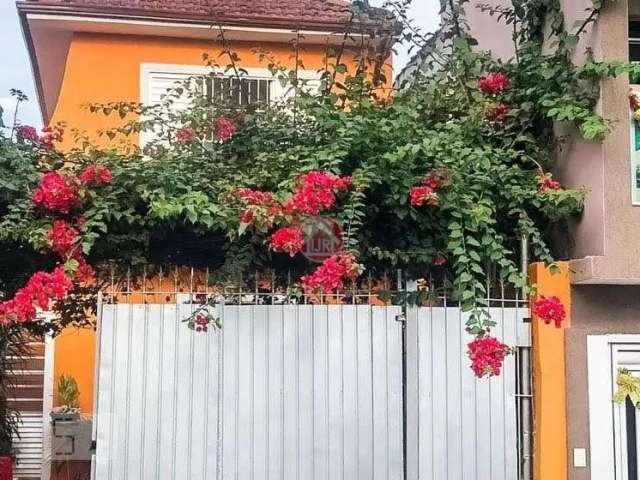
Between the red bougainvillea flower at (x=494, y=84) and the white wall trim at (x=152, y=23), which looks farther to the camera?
the white wall trim at (x=152, y=23)

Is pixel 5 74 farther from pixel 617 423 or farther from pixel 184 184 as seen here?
pixel 617 423

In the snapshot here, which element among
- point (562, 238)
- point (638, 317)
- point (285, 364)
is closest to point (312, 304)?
point (285, 364)

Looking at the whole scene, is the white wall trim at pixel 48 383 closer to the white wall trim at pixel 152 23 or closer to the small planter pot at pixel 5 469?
the small planter pot at pixel 5 469

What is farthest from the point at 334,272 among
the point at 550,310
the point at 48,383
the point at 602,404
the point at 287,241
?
the point at 48,383

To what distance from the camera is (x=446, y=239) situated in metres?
7.44

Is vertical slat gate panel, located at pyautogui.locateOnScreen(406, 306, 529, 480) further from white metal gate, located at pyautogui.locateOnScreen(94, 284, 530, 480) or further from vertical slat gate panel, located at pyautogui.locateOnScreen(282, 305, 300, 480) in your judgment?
vertical slat gate panel, located at pyautogui.locateOnScreen(282, 305, 300, 480)

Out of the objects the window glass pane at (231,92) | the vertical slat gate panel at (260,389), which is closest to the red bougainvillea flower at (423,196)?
the vertical slat gate panel at (260,389)

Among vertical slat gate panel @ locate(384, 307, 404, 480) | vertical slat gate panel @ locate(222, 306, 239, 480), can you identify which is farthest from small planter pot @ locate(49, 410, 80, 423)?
vertical slat gate panel @ locate(384, 307, 404, 480)

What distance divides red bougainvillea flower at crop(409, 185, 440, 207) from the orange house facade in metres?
6.16

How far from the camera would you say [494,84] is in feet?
26.7

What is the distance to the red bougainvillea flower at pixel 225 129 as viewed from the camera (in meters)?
7.61

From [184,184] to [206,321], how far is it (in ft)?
4.06

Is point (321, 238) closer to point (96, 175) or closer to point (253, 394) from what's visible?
point (253, 394)

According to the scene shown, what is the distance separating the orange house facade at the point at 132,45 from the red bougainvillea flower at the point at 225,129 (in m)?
5.01
